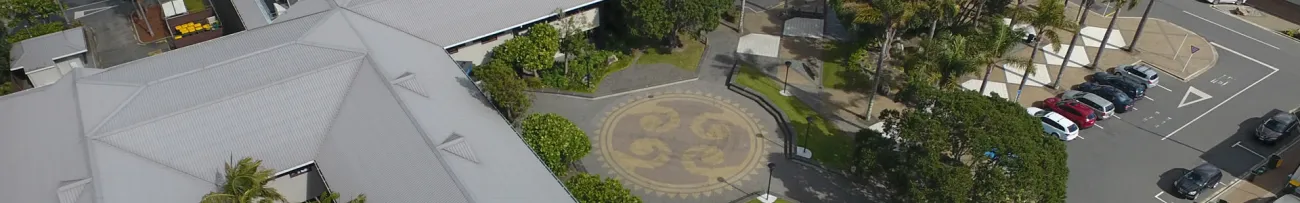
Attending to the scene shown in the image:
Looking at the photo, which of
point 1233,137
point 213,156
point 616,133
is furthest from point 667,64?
point 1233,137

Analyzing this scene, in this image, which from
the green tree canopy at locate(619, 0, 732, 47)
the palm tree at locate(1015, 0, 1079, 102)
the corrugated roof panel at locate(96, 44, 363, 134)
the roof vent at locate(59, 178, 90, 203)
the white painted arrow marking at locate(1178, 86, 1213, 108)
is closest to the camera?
the roof vent at locate(59, 178, 90, 203)

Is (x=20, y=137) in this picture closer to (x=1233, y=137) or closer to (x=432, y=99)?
(x=432, y=99)

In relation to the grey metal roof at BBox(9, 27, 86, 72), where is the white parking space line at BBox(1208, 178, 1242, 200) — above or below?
below

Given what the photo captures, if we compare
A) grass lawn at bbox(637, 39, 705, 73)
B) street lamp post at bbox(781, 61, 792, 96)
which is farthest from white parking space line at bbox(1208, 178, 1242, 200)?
grass lawn at bbox(637, 39, 705, 73)

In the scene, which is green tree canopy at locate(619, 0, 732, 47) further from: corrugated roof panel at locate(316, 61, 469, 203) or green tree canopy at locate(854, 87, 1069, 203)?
corrugated roof panel at locate(316, 61, 469, 203)

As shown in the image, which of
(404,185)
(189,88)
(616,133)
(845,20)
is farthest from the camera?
(845,20)

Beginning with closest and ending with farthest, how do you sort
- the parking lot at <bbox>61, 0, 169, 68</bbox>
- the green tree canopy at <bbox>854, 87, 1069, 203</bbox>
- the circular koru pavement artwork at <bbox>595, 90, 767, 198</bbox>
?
the green tree canopy at <bbox>854, 87, 1069, 203</bbox> < the circular koru pavement artwork at <bbox>595, 90, 767, 198</bbox> < the parking lot at <bbox>61, 0, 169, 68</bbox>

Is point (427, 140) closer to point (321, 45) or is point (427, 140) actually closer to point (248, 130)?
point (248, 130)

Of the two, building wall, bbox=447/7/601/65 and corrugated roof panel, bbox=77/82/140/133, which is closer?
A: corrugated roof panel, bbox=77/82/140/133

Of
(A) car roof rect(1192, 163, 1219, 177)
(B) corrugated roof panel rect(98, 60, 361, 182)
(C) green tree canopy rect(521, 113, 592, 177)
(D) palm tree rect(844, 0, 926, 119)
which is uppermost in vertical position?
(D) palm tree rect(844, 0, 926, 119)
